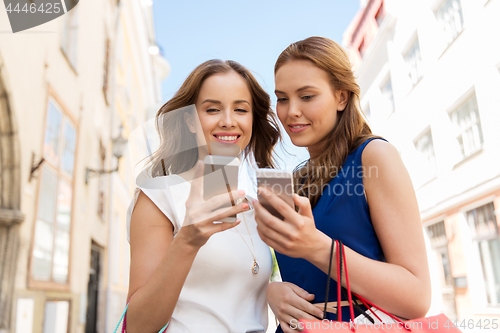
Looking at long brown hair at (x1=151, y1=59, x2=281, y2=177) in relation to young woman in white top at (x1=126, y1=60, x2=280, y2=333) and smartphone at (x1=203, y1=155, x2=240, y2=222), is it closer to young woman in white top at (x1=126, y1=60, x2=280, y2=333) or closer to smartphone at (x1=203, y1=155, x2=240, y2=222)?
young woman in white top at (x1=126, y1=60, x2=280, y2=333)

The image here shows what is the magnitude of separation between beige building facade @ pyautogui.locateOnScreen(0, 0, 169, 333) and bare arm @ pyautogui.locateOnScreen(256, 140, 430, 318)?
11.8 ft

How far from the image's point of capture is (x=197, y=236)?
0.99 m

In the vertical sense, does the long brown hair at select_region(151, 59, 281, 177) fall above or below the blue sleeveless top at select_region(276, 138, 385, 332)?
above

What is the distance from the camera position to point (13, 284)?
3873 millimetres

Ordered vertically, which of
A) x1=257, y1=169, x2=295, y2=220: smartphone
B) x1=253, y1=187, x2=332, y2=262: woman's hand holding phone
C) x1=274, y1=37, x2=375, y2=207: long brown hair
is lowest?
x1=253, y1=187, x2=332, y2=262: woman's hand holding phone

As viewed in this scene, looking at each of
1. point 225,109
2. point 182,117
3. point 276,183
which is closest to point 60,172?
point 182,117

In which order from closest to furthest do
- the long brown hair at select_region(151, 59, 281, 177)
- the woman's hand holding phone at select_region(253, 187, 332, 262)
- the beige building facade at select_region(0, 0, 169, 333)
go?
the woman's hand holding phone at select_region(253, 187, 332, 262) < the long brown hair at select_region(151, 59, 281, 177) < the beige building facade at select_region(0, 0, 169, 333)

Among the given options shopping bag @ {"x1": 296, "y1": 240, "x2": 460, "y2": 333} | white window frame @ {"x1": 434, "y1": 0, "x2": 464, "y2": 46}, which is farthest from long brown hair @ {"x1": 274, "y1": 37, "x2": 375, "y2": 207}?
white window frame @ {"x1": 434, "y1": 0, "x2": 464, "y2": 46}

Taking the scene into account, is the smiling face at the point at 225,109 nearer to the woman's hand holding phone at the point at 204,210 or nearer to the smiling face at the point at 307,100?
the smiling face at the point at 307,100

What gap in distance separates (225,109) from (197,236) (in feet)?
2.31

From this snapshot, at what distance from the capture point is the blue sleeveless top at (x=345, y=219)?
116 cm

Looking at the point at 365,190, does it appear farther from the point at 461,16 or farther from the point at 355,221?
the point at 461,16

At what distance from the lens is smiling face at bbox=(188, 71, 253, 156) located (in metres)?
1.53

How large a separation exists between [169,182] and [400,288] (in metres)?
0.83
